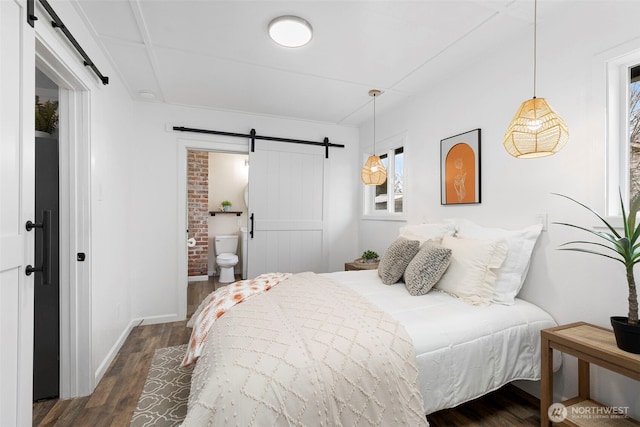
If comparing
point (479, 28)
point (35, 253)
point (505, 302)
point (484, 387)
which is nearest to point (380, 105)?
point (479, 28)

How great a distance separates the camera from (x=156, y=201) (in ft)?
11.3

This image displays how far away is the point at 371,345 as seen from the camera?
4.49ft

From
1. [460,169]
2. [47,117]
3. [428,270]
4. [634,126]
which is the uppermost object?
[47,117]

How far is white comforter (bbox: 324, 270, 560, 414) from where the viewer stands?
152cm

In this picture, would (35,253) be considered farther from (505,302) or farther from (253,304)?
(505,302)

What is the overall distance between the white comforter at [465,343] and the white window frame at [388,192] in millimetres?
1605

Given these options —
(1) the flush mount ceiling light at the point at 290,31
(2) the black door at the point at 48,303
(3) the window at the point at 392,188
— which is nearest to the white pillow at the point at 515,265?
(3) the window at the point at 392,188

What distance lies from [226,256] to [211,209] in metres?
1.11

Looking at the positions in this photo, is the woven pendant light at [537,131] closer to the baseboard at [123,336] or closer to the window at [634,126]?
the window at [634,126]

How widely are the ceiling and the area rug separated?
2.52m

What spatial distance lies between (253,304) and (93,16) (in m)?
2.14

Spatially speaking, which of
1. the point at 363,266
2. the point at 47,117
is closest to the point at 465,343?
the point at 363,266

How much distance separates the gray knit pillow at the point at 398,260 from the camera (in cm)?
236

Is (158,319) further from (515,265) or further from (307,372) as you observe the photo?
(515,265)
